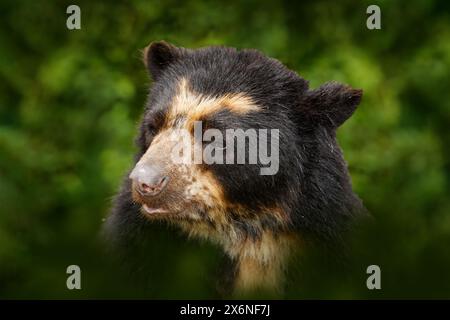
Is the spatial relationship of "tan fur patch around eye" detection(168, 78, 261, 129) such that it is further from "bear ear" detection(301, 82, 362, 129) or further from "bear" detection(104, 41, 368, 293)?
"bear ear" detection(301, 82, 362, 129)

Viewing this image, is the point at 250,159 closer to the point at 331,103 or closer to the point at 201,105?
A: the point at 201,105

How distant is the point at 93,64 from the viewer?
4.25 meters

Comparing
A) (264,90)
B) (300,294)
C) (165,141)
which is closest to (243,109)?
(264,90)

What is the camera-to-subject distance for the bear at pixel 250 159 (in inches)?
118

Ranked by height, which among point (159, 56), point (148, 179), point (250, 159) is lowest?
point (148, 179)

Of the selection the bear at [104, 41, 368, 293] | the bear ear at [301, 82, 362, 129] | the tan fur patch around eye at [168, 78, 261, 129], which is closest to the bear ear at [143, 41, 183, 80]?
the bear at [104, 41, 368, 293]

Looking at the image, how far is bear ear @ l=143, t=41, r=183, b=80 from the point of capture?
3299mm

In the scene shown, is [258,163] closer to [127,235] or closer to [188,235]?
[188,235]

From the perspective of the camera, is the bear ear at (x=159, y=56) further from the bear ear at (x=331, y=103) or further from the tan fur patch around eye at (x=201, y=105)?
the bear ear at (x=331, y=103)

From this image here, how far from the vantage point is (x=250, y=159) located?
306cm

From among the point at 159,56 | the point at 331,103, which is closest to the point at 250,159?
the point at 331,103

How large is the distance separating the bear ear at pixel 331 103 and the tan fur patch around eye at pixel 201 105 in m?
0.22

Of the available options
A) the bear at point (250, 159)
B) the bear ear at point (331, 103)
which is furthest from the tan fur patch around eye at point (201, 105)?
the bear ear at point (331, 103)

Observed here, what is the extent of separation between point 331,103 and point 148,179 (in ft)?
2.61
